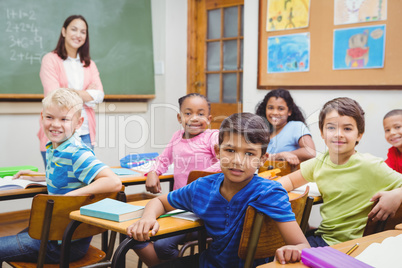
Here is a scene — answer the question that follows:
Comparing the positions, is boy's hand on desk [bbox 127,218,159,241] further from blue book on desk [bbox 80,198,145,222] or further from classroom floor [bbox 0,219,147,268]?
classroom floor [bbox 0,219,147,268]

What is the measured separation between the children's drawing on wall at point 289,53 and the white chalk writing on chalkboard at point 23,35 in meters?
2.07

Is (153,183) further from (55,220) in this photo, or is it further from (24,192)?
→ (55,220)

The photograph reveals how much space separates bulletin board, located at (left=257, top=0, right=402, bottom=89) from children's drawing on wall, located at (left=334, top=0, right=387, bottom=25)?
32 millimetres

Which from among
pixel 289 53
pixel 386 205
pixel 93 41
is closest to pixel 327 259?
pixel 386 205

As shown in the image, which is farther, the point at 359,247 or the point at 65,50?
the point at 65,50

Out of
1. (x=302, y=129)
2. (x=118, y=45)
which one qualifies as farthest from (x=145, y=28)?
(x=302, y=129)

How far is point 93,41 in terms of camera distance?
14.6ft

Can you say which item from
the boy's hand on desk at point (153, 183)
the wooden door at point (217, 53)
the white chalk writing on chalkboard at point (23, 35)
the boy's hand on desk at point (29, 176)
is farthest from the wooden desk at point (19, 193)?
the wooden door at point (217, 53)

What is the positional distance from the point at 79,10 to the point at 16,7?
0.63 meters

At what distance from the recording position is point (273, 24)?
3957mm

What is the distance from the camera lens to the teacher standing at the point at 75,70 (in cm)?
337

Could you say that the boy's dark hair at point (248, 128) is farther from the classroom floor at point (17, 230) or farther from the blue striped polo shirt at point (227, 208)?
the classroom floor at point (17, 230)

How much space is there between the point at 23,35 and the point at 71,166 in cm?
245

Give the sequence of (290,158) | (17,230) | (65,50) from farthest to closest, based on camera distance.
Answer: (17,230) < (65,50) < (290,158)
